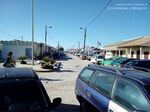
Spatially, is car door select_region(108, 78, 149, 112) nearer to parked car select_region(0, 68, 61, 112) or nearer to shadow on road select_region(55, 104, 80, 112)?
parked car select_region(0, 68, 61, 112)

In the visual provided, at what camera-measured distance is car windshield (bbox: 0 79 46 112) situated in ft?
15.0

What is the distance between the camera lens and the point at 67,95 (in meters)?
11.7

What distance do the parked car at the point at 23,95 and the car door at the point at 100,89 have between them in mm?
1163

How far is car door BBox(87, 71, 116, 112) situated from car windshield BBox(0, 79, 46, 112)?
1.50 meters

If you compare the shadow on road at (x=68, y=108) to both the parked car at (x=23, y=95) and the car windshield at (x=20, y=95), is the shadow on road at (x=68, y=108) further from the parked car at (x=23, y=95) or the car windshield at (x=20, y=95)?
the car windshield at (x=20, y=95)

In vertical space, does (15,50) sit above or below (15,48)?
below

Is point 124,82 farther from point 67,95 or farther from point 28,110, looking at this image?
point 67,95

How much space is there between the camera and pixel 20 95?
4.77 m

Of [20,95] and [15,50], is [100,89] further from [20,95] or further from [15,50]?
[15,50]

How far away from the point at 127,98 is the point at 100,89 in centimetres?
131

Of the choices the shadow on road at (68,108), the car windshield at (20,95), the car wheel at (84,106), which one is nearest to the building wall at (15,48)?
the shadow on road at (68,108)

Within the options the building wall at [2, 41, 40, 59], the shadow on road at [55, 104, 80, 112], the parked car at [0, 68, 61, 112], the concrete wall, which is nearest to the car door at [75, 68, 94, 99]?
the shadow on road at [55, 104, 80, 112]

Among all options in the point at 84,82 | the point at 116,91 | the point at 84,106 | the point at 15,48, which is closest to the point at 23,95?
the point at 116,91

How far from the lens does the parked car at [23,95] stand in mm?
4555
